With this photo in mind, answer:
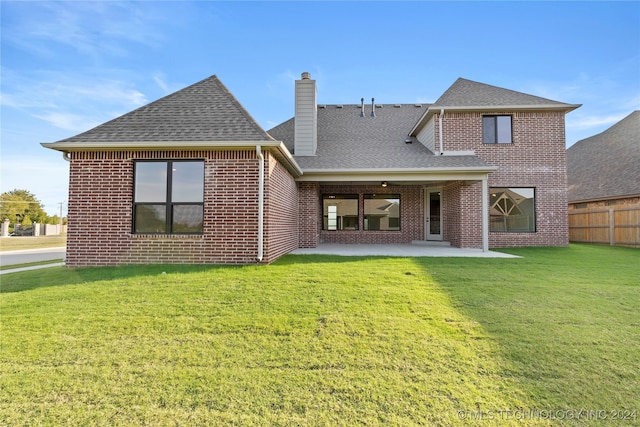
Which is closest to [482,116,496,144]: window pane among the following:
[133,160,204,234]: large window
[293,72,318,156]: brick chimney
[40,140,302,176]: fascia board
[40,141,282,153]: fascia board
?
[293,72,318,156]: brick chimney

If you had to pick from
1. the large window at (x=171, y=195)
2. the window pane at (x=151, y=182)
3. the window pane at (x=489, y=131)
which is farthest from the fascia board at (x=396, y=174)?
the window pane at (x=151, y=182)

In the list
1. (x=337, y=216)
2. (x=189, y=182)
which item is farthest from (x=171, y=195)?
(x=337, y=216)

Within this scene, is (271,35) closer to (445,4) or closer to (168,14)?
(168,14)

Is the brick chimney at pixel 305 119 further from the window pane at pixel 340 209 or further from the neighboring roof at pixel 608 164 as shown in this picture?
the neighboring roof at pixel 608 164

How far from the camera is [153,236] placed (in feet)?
22.7

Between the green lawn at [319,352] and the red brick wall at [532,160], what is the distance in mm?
6522

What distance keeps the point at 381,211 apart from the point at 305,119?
203 inches

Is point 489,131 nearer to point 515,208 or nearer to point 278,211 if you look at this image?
point 515,208

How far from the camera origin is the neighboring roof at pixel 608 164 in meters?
13.2

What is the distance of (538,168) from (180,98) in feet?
41.6

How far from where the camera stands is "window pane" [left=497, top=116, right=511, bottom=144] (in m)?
11.4

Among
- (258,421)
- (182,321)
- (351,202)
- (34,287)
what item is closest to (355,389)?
(258,421)

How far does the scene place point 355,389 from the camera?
239 cm

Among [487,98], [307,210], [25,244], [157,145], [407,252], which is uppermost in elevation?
[487,98]
